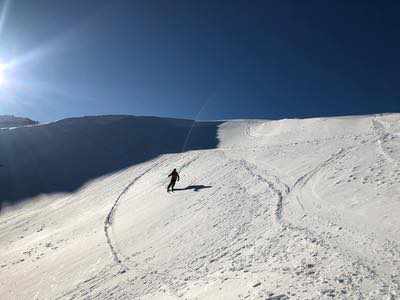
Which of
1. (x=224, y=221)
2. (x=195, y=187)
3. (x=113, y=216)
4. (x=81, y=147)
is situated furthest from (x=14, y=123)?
(x=224, y=221)

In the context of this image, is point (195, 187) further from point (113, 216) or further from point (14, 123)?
point (14, 123)

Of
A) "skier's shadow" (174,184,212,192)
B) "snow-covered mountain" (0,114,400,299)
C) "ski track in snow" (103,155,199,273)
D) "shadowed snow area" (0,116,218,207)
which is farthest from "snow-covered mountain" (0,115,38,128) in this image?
"skier's shadow" (174,184,212,192)

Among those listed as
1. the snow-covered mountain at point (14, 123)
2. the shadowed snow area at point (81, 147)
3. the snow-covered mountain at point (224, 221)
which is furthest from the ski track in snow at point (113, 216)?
the snow-covered mountain at point (14, 123)

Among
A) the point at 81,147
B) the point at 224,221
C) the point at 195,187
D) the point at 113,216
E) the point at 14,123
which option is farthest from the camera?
the point at 14,123

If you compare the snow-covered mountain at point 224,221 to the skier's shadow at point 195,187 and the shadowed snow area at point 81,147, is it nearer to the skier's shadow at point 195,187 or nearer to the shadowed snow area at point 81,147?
the skier's shadow at point 195,187

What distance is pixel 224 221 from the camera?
16.6 metres

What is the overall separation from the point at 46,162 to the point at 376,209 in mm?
32318

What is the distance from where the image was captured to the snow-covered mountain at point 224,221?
443 inches

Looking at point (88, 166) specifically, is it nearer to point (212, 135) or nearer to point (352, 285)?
point (212, 135)

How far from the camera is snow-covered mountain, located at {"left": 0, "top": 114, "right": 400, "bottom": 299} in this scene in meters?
11.3

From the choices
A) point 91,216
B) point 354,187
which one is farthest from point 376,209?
point 91,216

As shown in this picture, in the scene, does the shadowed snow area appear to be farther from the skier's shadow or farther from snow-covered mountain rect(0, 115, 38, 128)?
snow-covered mountain rect(0, 115, 38, 128)

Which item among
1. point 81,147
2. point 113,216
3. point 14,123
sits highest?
point 14,123

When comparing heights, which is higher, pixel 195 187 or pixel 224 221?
pixel 195 187
